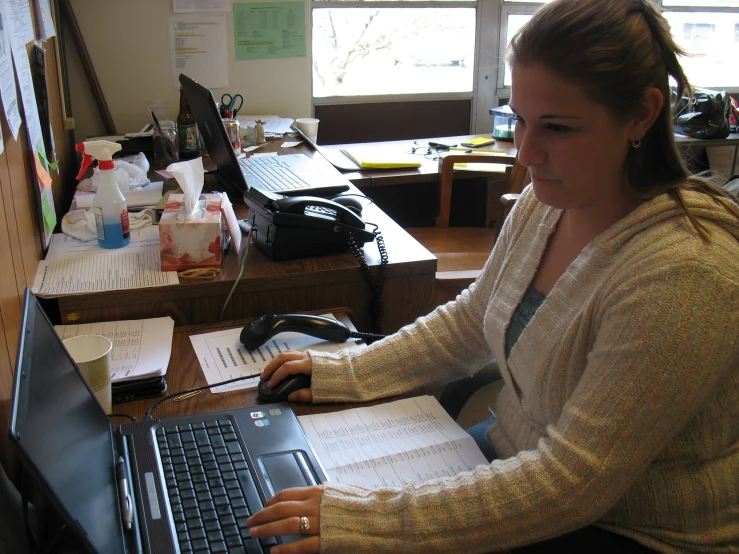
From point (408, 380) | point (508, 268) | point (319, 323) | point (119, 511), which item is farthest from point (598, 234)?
point (119, 511)

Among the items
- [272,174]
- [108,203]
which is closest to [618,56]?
[108,203]

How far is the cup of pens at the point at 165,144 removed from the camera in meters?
2.49

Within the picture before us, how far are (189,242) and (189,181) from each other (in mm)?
130

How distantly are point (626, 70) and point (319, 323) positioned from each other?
694 millimetres

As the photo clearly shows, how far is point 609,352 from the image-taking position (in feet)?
2.77

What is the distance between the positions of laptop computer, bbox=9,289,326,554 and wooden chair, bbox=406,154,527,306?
49.6 inches

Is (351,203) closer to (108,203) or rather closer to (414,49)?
(108,203)

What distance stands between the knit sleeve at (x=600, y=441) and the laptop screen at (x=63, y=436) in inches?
10.3

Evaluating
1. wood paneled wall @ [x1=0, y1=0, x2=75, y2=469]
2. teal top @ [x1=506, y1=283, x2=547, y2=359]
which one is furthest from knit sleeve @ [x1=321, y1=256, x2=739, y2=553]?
wood paneled wall @ [x1=0, y1=0, x2=75, y2=469]

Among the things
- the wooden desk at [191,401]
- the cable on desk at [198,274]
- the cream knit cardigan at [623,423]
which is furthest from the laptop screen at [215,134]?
the cream knit cardigan at [623,423]

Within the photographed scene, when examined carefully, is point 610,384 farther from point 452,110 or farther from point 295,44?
point 452,110

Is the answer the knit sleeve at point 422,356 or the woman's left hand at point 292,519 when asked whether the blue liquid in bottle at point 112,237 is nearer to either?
the knit sleeve at point 422,356

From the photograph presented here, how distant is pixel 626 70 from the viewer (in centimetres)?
87

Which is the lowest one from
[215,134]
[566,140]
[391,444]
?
[391,444]
